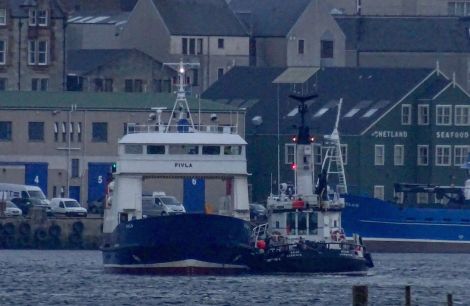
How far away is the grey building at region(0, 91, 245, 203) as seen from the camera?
408ft

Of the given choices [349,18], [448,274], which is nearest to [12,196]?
[448,274]

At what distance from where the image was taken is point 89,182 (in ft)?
411

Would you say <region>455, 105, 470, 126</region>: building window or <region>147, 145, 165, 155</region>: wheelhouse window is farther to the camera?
<region>455, 105, 470, 126</region>: building window

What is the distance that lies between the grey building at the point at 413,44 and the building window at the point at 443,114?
2041 cm

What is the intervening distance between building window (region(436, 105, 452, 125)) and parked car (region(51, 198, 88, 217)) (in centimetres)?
2358

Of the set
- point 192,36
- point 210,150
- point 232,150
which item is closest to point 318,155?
point 192,36

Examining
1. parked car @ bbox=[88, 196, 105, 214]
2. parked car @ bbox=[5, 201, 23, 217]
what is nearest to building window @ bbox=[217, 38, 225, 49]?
parked car @ bbox=[88, 196, 105, 214]

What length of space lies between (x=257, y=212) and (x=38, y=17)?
28.8 meters

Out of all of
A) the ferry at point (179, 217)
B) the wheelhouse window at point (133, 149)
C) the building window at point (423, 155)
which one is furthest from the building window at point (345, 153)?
the wheelhouse window at point (133, 149)

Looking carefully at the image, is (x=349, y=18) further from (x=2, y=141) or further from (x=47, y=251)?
(x=47, y=251)

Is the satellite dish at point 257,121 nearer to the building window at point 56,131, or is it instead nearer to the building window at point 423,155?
the building window at point 423,155

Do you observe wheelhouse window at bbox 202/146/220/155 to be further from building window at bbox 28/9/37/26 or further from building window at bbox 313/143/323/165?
building window at bbox 28/9/37/26

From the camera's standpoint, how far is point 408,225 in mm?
116250

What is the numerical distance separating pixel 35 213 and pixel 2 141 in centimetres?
1388
